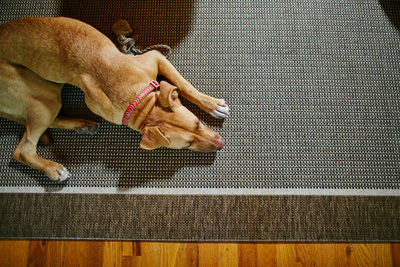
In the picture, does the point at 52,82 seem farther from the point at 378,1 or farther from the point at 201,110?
the point at 378,1

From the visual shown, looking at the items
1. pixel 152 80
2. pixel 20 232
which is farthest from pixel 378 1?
pixel 20 232

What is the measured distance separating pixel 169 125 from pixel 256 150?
2.66 ft

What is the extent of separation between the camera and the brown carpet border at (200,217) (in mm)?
2252

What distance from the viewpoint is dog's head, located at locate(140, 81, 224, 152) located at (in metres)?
1.88

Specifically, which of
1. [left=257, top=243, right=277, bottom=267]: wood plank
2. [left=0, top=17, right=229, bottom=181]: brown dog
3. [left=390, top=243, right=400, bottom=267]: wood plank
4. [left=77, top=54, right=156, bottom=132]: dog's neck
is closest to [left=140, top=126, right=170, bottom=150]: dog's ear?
[left=0, top=17, right=229, bottom=181]: brown dog

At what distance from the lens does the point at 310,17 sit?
8.41ft

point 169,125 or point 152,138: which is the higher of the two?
point 169,125

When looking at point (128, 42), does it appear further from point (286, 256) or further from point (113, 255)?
point (286, 256)

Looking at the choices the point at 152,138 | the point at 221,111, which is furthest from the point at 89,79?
the point at 221,111

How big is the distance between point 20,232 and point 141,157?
3.79 ft

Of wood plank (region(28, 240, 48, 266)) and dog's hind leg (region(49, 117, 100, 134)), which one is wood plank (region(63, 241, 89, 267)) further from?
dog's hind leg (region(49, 117, 100, 134))

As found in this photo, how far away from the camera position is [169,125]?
1950 mm

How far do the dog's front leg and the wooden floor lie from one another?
1072 mm

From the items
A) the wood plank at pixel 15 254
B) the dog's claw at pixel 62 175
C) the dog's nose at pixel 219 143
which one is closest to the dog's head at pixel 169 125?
the dog's nose at pixel 219 143
